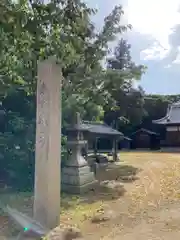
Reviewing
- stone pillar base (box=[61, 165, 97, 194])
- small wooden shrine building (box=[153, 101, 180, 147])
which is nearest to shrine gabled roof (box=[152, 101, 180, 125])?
small wooden shrine building (box=[153, 101, 180, 147])

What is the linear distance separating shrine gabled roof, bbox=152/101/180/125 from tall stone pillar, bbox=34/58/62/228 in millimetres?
25893

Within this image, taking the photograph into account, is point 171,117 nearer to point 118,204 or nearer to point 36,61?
point 118,204

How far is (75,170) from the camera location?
8.28m

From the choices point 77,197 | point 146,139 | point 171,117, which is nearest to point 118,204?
point 77,197

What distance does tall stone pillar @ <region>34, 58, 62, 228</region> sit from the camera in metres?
4.81

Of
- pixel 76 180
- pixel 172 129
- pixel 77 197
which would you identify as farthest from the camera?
pixel 172 129

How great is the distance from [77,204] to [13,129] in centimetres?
266

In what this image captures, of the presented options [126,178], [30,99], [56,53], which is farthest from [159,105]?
[56,53]

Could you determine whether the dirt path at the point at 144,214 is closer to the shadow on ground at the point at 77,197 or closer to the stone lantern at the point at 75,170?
the shadow on ground at the point at 77,197

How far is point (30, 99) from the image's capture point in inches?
325

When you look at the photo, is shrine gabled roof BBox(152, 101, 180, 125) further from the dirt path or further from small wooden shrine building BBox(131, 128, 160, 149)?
the dirt path

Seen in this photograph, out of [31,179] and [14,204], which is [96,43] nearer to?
[31,179]

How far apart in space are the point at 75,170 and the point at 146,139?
23737 millimetres

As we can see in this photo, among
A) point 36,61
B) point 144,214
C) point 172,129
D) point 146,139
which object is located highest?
point 36,61
